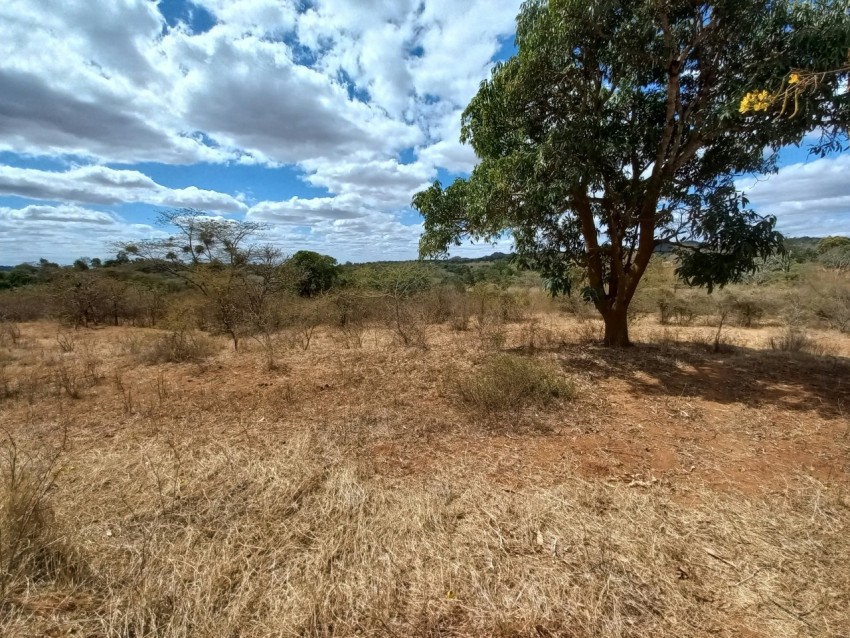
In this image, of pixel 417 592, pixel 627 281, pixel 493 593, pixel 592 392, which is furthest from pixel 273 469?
pixel 627 281

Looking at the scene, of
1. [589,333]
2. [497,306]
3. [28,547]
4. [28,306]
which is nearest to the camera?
[28,547]

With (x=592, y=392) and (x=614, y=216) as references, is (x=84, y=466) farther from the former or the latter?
(x=614, y=216)

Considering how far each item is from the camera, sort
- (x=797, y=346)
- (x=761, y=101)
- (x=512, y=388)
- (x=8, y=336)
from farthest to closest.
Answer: (x=8, y=336) → (x=797, y=346) → (x=512, y=388) → (x=761, y=101)

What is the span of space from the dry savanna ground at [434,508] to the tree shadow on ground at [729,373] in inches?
2.5

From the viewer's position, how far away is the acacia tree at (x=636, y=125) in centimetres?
468

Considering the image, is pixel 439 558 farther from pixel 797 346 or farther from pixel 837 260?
→ pixel 837 260

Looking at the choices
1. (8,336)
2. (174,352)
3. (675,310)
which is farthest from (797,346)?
(8,336)

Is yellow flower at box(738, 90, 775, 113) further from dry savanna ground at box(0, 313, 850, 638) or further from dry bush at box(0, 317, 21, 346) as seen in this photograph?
dry bush at box(0, 317, 21, 346)

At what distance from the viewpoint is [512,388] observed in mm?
4633

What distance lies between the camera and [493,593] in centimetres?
190

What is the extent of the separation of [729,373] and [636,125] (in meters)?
4.28

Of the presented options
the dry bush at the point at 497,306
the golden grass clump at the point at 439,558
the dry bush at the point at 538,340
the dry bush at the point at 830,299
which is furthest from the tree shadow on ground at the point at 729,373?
the dry bush at the point at 830,299

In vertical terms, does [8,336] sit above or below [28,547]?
above

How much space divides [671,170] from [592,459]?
191 inches
